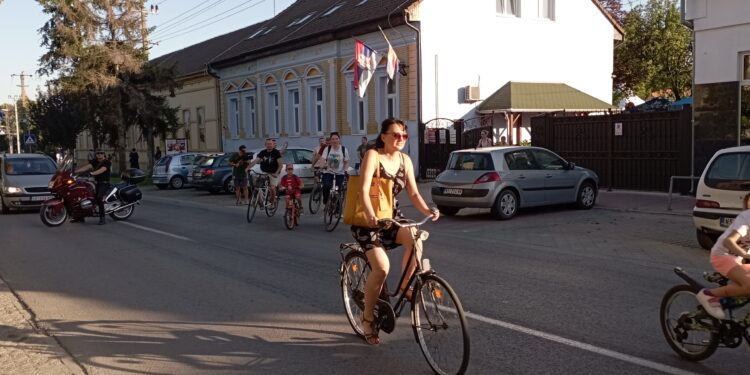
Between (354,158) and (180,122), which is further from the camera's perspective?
(180,122)

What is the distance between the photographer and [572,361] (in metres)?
5.07

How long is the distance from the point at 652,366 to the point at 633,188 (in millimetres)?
14752

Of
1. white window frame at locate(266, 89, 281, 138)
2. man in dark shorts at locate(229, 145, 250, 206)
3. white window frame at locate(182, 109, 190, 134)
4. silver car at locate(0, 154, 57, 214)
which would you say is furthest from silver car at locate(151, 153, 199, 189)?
white window frame at locate(182, 109, 190, 134)

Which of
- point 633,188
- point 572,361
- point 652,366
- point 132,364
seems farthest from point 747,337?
point 633,188

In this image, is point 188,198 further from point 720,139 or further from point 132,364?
point 132,364

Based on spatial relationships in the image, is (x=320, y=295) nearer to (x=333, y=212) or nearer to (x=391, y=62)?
(x=333, y=212)

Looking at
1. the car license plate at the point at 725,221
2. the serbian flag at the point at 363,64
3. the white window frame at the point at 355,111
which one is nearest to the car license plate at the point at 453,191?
the car license plate at the point at 725,221

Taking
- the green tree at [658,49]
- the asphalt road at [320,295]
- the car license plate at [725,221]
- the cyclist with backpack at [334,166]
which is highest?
the green tree at [658,49]

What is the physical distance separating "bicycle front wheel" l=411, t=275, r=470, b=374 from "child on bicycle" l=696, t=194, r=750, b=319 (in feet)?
5.82

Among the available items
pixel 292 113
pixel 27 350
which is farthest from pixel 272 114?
pixel 27 350

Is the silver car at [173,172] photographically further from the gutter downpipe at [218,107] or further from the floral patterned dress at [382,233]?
the floral patterned dress at [382,233]

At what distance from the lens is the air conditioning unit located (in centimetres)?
2544

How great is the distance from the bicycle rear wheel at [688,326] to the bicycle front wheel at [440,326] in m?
Result: 1.75

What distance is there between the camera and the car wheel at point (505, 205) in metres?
14.0
